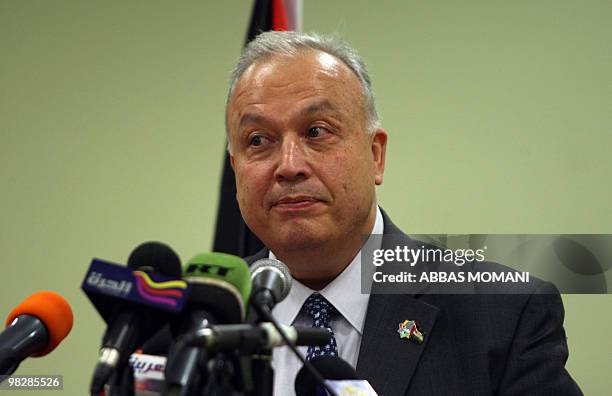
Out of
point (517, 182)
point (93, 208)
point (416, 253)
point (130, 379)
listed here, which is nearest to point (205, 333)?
point (130, 379)

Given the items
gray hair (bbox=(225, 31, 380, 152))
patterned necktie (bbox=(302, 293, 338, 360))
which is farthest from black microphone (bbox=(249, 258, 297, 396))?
gray hair (bbox=(225, 31, 380, 152))

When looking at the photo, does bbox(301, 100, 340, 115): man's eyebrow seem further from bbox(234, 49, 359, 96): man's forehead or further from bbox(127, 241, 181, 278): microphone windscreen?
bbox(127, 241, 181, 278): microphone windscreen

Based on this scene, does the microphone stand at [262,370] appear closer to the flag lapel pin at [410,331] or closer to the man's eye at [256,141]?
the flag lapel pin at [410,331]

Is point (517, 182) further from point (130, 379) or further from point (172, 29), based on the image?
point (130, 379)

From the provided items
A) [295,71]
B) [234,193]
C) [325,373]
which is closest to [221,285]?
[325,373]

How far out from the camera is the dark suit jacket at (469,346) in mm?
→ 1995

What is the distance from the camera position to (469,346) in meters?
2.08

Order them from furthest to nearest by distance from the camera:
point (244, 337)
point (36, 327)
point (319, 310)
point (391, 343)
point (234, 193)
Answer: point (234, 193) < point (319, 310) < point (391, 343) < point (36, 327) < point (244, 337)

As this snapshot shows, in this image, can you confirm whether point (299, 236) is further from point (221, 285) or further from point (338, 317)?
point (221, 285)

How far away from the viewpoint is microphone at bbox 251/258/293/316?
3.89 feet

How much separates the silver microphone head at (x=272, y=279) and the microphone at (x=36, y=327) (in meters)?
0.38

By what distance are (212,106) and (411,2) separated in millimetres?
1214

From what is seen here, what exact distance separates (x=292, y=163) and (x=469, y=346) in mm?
699

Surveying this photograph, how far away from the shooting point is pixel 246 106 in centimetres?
223
